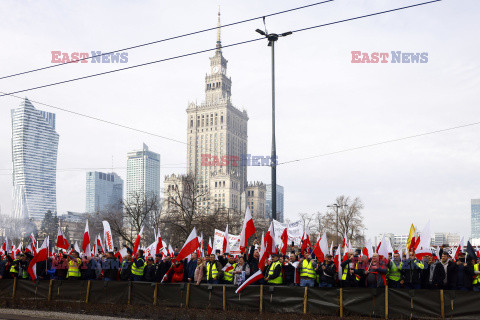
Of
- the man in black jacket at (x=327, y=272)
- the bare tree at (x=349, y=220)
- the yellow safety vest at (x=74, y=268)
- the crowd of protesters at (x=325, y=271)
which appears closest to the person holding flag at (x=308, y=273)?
the crowd of protesters at (x=325, y=271)

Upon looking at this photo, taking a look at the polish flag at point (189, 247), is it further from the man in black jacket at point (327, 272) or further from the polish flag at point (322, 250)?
the man in black jacket at point (327, 272)

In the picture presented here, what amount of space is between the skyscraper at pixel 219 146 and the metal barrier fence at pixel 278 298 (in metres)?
137

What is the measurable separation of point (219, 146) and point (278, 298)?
150843 mm

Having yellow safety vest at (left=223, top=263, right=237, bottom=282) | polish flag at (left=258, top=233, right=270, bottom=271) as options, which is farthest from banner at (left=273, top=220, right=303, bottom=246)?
polish flag at (left=258, top=233, right=270, bottom=271)

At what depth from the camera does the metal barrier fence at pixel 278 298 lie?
44.8ft

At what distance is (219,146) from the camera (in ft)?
543

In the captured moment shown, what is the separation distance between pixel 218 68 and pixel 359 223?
4759 inches

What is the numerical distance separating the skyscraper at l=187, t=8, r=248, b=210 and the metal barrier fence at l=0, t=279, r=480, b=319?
5375 inches

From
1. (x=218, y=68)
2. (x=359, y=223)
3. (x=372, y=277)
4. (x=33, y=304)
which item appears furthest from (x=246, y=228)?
(x=218, y=68)

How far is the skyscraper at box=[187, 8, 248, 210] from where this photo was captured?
516 feet

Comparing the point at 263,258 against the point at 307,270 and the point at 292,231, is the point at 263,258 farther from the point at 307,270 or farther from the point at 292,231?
the point at 292,231

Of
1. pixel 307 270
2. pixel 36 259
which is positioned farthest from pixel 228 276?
pixel 36 259

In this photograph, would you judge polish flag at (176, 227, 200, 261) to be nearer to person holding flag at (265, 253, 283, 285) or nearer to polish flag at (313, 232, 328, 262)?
person holding flag at (265, 253, 283, 285)

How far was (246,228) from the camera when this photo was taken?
16.5 meters
